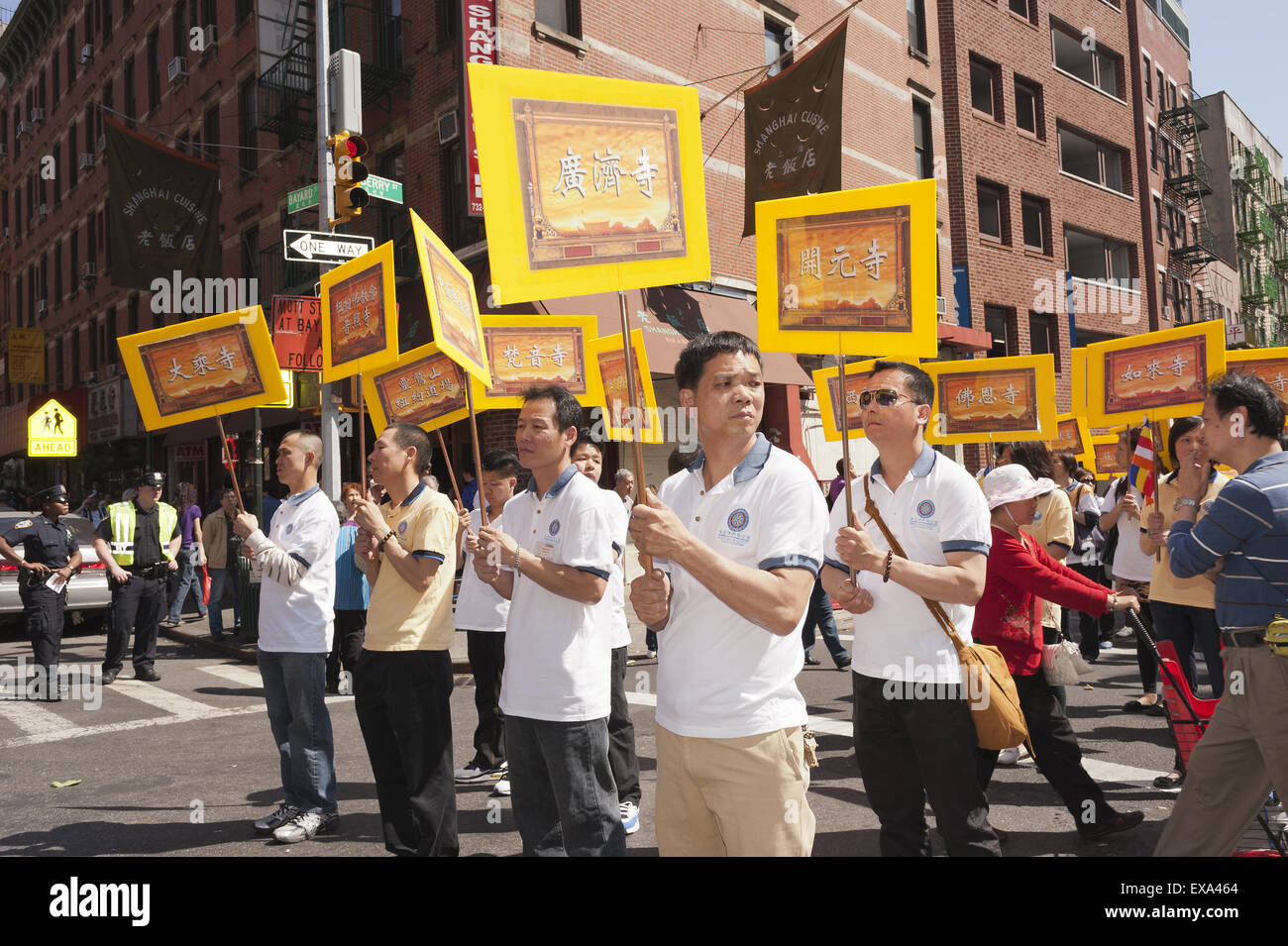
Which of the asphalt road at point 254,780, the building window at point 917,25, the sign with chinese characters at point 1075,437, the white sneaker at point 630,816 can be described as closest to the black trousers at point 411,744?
the asphalt road at point 254,780

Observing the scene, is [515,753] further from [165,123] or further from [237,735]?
[165,123]

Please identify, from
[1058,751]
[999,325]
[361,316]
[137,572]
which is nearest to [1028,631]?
[1058,751]

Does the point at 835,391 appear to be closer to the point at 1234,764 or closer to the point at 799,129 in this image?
the point at 1234,764

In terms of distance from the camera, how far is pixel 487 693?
6.20 metres

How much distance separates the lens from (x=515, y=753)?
3512mm

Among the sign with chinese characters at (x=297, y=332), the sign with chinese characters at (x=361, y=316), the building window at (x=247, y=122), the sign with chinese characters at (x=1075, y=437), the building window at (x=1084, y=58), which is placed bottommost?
the sign with chinese characters at (x=1075, y=437)

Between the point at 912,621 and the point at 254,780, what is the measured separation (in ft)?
15.2

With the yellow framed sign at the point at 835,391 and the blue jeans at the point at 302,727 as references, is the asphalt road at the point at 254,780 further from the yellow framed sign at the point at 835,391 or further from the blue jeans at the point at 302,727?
the yellow framed sign at the point at 835,391

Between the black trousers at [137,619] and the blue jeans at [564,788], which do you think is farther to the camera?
the black trousers at [137,619]

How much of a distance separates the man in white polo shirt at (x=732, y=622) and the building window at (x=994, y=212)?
80.5 feet

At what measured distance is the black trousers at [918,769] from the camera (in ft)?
10.7

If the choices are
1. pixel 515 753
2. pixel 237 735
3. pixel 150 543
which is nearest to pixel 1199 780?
pixel 515 753

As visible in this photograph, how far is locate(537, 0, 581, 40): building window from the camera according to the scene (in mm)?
15695

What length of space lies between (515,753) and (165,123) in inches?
1075
